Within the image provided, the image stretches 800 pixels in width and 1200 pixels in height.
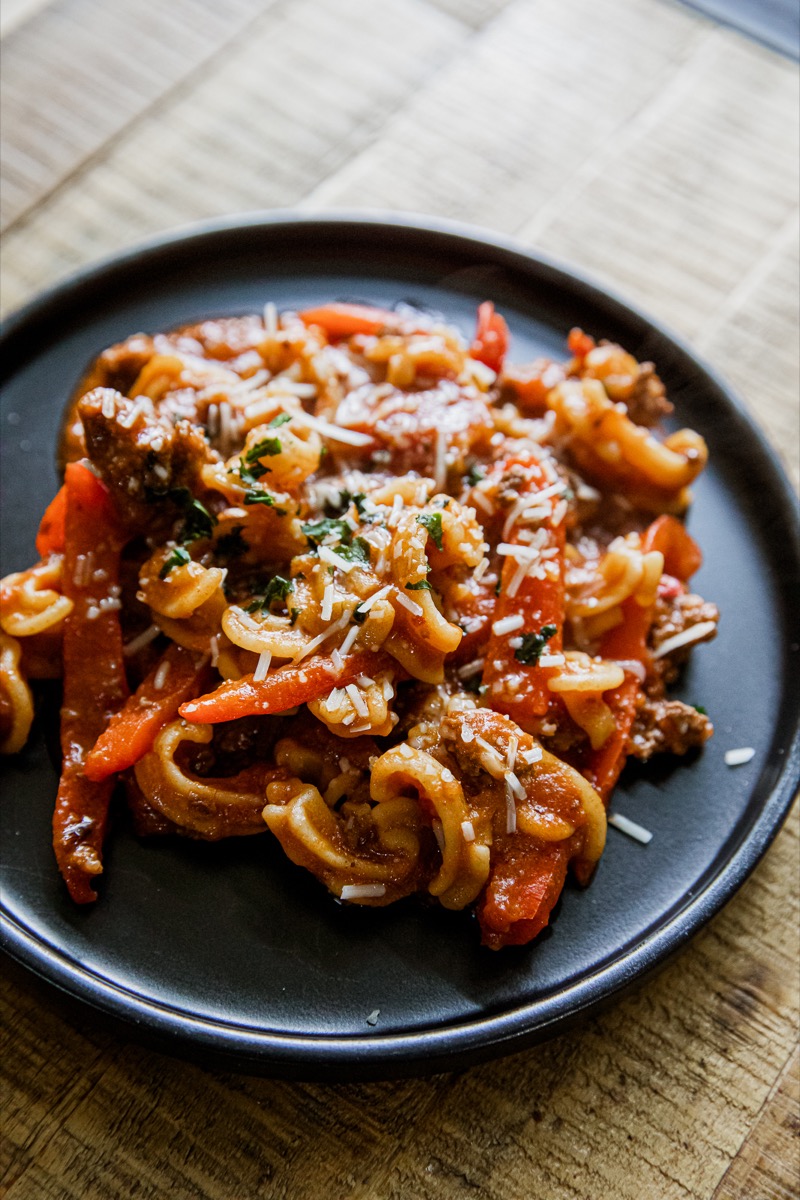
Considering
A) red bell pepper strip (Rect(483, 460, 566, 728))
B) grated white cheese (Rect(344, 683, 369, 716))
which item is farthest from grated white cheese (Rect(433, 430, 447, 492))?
grated white cheese (Rect(344, 683, 369, 716))

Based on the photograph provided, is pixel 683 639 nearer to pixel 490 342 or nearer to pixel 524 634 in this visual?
pixel 524 634

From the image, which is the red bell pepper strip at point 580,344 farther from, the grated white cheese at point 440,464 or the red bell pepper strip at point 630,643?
the grated white cheese at point 440,464

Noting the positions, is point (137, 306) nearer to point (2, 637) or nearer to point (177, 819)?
point (2, 637)

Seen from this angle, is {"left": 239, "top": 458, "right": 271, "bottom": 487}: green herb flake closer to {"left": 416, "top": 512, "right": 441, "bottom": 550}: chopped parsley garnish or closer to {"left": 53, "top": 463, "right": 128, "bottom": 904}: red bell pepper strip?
{"left": 53, "top": 463, "right": 128, "bottom": 904}: red bell pepper strip

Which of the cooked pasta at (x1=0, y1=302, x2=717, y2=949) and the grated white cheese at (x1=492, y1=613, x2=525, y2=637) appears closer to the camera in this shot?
the cooked pasta at (x1=0, y1=302, x2=717, y2=949)

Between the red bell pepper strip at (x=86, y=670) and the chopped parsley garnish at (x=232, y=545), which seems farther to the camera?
the chopped parsley garnish at (x=232, y=545)

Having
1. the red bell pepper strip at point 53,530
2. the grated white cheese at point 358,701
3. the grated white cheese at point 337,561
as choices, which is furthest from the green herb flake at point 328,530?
the red bell pepper strip at point 53,530
